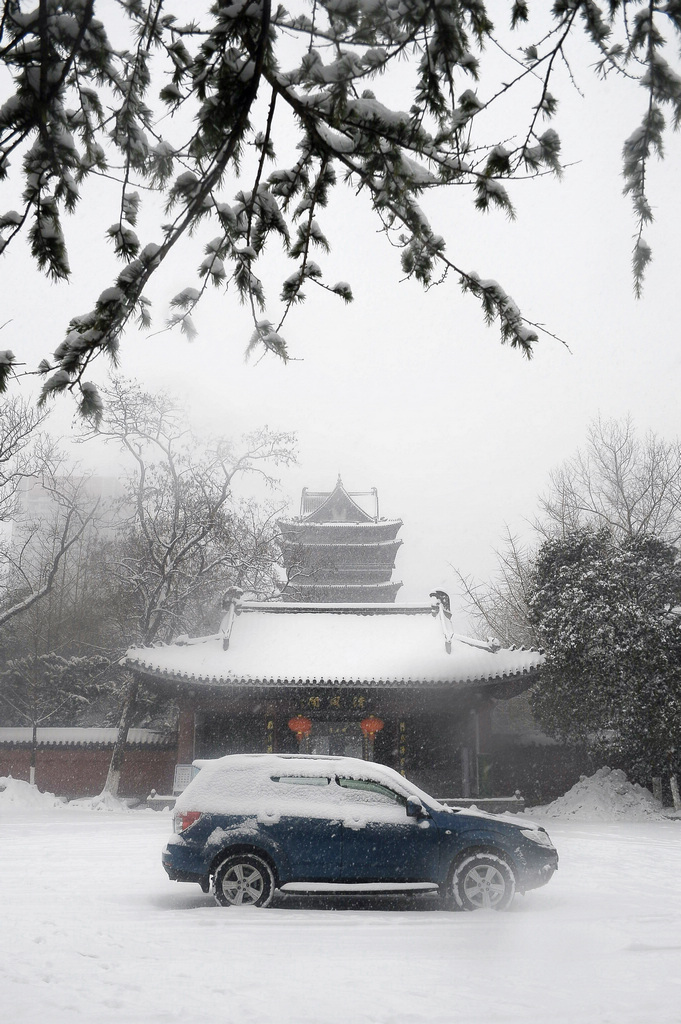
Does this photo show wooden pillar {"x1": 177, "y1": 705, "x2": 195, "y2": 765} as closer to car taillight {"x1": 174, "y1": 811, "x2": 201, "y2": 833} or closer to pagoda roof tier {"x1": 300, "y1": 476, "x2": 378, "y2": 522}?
car taillight {"x1": 174, "y1": 811, "x2": 201, "y2": 833}

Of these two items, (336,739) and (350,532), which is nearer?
(336,739)

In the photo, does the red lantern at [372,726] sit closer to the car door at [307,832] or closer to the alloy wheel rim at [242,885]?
the car door at [307,832]

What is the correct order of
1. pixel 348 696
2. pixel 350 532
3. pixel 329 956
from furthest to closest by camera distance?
pixel 350 532 → pixel 348 696 → pixel 329 956

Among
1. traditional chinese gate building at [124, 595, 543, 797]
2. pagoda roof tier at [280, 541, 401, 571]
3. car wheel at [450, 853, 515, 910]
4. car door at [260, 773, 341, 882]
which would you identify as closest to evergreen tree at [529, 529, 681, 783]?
traditional chinese gate building at [124, 595, 543, 797]

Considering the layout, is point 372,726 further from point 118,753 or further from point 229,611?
point 118,753

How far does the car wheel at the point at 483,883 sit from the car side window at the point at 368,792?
2.42ft

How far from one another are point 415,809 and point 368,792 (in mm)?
490

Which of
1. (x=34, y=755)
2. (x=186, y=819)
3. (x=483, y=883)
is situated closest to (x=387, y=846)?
(x=483, y=883)

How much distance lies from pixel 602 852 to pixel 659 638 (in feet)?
20.9

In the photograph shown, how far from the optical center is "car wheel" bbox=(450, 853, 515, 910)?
6.70 metres

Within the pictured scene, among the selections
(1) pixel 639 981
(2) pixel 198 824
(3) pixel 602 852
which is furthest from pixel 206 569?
(1) pixel 639 981

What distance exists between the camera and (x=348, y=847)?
6.85 metres

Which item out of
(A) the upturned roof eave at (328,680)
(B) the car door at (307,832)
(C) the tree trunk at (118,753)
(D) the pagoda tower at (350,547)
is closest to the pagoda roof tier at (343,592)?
(D) the pagoda tower at (350,547)

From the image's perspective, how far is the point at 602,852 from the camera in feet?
36.5
